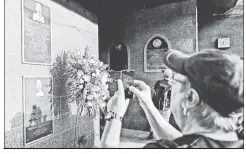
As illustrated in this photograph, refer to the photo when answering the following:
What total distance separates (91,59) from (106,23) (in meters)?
0.57

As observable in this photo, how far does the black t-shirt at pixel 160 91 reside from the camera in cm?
262

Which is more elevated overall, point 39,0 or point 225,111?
point 39,0

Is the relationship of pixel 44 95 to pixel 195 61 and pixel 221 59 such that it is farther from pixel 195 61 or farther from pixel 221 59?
pixel 221 59

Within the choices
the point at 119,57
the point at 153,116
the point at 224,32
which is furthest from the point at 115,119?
the point at 224,32

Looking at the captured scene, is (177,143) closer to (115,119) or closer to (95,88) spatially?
(115,119)

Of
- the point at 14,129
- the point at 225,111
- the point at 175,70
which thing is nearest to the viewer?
the point at 14,129

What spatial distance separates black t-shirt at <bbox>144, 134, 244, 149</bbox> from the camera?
8.05 feet

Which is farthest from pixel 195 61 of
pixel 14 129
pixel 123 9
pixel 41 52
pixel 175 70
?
pixel 14 129

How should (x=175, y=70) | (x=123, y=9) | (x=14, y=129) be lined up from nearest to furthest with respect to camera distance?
(x=14, y=129)
(x=175, y=70)
(x=123, y=9)

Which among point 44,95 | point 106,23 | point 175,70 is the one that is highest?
point 106,23

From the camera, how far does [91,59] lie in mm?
2672

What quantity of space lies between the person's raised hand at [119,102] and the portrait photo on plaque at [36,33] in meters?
0.90

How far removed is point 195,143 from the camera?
250 cm

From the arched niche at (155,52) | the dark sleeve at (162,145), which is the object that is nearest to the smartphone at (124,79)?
the arched niche at (155,52)
